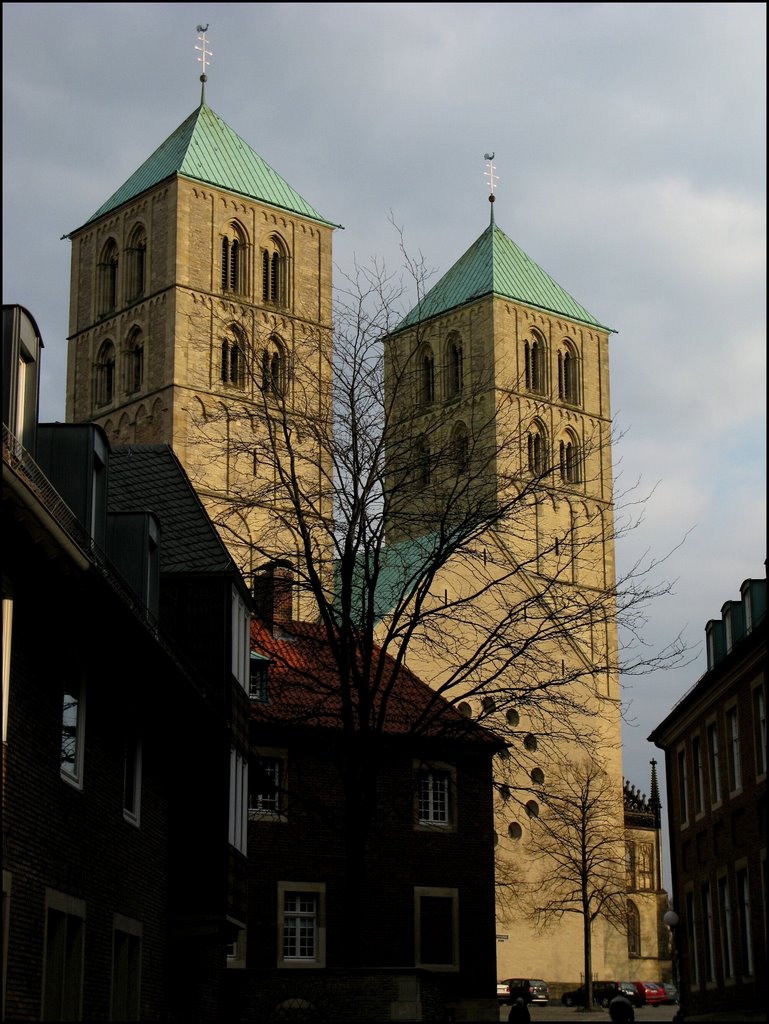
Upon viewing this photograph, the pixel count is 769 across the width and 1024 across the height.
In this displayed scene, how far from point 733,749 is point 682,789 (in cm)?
557

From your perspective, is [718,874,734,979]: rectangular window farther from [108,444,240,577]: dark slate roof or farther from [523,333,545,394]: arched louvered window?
[523,333,545,394]: arched louvered window

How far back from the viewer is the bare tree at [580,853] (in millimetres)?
63719

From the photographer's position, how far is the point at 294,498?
1141 inches

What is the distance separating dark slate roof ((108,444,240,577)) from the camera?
27688mm

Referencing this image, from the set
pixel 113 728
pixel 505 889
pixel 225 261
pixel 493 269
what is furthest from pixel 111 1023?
pixel 493 269

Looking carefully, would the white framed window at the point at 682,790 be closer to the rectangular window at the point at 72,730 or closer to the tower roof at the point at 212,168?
the rectangular window at the point at 72,730

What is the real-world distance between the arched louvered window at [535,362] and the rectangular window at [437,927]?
181 feet

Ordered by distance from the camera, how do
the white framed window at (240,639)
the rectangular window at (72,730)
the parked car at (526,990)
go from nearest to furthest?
1. the rectangular window at (72,730)
2. the white framed window at (240,639)
3. the parked car at (526,990)

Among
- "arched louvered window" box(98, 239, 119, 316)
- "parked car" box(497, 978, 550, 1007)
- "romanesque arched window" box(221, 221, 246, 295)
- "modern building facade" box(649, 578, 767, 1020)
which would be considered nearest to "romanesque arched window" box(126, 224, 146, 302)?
"arched louvered window" box(98, 239, 119, 316)

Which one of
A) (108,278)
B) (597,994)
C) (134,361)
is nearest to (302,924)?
(597,994)

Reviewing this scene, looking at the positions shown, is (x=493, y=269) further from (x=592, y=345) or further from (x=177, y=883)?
(x=177, y=883)

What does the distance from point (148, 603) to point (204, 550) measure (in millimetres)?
5714

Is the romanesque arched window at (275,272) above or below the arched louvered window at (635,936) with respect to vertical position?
above

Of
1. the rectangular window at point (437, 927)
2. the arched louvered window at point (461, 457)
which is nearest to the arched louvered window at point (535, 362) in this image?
the rectangular window at point (437, 927)
